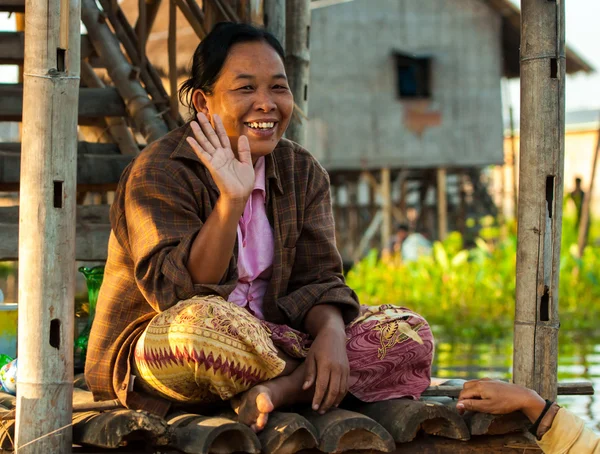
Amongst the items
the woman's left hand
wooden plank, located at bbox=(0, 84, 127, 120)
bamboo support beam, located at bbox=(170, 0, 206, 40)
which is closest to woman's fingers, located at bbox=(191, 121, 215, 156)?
the woman's left hand

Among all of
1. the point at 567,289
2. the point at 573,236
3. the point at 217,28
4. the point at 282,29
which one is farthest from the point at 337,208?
the point at 217,28

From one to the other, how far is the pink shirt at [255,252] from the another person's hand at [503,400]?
739mm

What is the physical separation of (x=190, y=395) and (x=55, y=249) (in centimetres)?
58

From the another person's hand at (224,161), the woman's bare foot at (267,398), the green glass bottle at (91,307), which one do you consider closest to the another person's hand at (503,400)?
the woman's bare foot at (267,398)

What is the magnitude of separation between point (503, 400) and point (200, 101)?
1317 millimetres

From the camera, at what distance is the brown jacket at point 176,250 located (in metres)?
2.78

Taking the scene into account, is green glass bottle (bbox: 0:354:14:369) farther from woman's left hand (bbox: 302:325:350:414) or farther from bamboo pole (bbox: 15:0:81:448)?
woman's left hand (bbox: 302:325:350:414)

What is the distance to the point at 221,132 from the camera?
281cm

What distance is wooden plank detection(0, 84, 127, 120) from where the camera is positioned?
488 centimetres

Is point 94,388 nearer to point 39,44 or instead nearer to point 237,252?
point 237,252

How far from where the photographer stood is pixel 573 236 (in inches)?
522

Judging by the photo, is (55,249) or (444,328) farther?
(444,328)

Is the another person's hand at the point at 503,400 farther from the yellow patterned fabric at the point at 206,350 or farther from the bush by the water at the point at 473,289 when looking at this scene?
the bush by the water at the point at 473,289

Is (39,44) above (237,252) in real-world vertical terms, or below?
above
